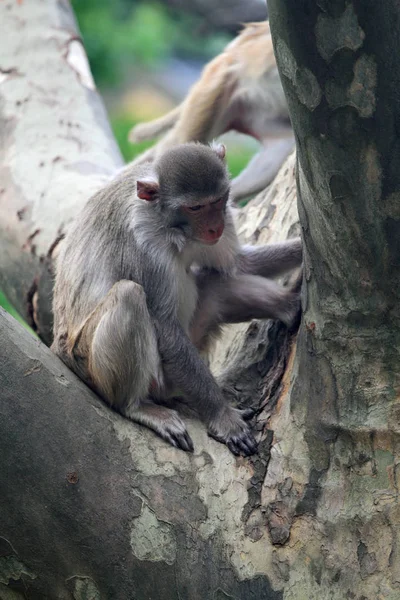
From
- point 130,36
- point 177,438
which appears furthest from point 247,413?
point 130,36

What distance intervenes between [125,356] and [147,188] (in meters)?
0.94

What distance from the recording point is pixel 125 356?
3869 mm

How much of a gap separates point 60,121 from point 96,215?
2.77 meters

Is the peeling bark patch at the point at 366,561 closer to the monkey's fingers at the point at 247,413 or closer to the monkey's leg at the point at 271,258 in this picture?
the monkey's fingers at the point at 247,413

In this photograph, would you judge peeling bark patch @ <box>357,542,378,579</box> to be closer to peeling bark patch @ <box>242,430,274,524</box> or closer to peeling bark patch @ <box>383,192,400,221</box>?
peeling bark patch @ <box>242,430,274,524</box>

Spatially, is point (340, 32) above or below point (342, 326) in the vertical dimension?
above

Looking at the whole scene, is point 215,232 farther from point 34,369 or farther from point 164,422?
point 34,369

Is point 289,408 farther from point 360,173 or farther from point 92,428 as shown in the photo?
point 360,173

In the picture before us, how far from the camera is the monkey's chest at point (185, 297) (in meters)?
4.36

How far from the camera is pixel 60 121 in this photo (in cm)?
688

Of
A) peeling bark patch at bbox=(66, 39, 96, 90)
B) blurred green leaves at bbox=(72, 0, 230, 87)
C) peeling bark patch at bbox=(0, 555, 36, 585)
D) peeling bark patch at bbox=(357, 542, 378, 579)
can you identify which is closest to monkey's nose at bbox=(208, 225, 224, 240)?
peeling bark patch at bbox=(357, 542, 378, 579)

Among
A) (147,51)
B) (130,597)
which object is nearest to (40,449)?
(130,597)

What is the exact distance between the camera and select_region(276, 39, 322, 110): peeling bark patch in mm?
2514

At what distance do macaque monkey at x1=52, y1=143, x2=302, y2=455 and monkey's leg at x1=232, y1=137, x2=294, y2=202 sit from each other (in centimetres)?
263
